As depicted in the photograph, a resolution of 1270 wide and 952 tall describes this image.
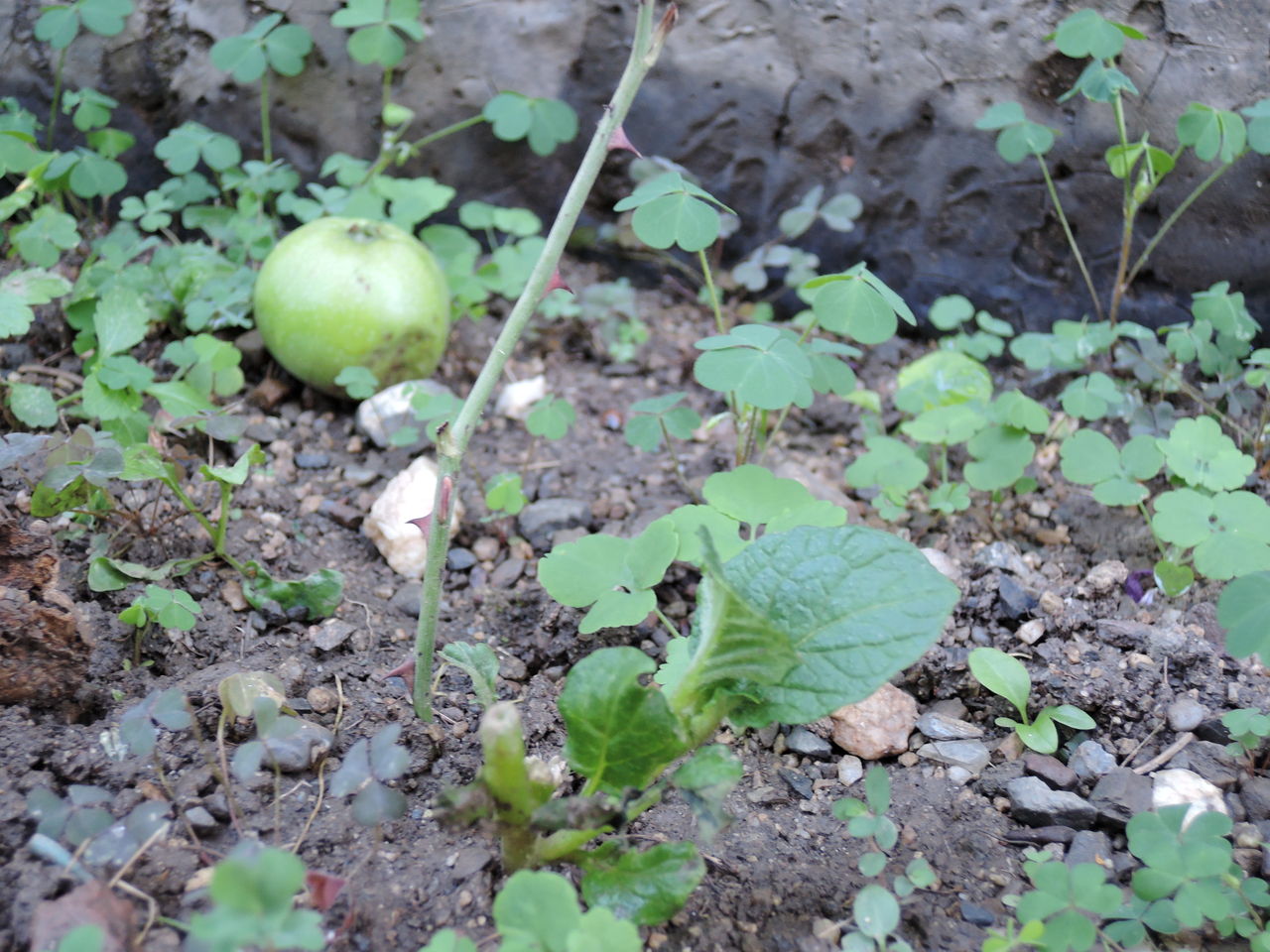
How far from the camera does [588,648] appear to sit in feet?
6.66

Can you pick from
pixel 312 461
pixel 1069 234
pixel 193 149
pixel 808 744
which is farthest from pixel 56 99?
pixel 1069 234

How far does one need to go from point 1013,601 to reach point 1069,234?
1.39 meters

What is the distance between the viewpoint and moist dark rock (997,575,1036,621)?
6.85 ft

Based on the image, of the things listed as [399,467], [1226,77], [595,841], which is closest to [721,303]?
[399,467]

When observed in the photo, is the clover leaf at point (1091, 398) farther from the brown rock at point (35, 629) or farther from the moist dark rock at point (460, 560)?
the brown rock at point (35, 629)

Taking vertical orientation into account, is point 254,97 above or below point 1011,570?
above

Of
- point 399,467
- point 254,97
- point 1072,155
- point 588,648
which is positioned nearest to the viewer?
point 588,648

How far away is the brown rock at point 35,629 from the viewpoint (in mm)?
1611

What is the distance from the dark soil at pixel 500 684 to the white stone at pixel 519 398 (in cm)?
7

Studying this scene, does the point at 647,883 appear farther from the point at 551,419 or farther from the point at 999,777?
the point at 551,419

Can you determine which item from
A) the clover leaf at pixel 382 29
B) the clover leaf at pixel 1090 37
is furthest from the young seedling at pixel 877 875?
the clover leaf at pixel 382 29

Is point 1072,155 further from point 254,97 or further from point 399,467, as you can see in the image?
point 254,97

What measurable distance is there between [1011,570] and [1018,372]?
1.04 meters

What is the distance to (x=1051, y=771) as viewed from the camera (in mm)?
1756
